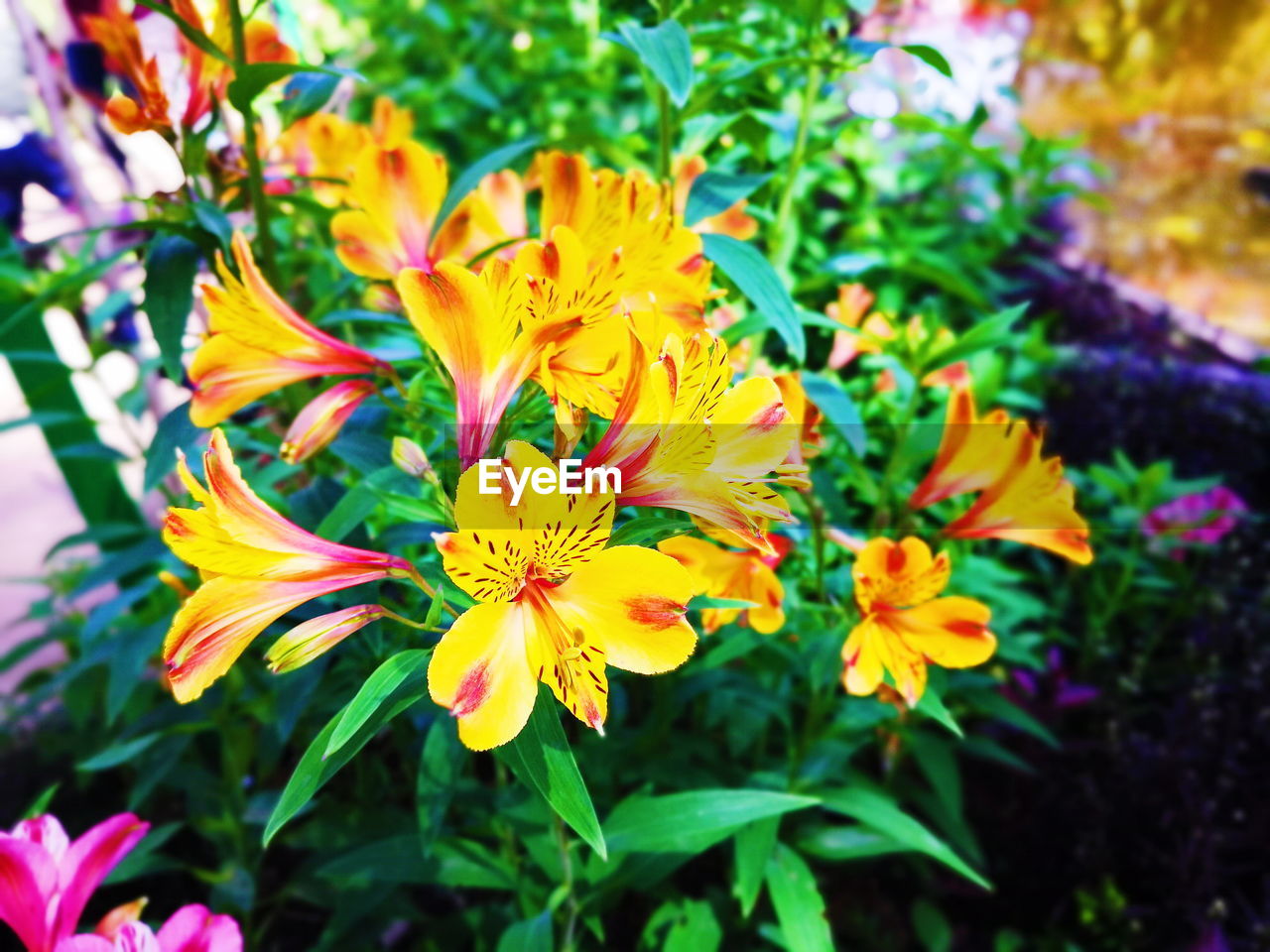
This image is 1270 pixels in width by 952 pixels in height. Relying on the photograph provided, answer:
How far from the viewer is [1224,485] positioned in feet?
5.35

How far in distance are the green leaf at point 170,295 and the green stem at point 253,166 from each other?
0.06 metres

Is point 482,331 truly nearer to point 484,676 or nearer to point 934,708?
point 484,676

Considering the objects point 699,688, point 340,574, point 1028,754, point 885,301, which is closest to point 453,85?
point 885,301

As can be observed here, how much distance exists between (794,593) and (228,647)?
0.51 meters

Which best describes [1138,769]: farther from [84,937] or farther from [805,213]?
[84,937]

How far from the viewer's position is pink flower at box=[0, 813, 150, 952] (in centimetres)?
52

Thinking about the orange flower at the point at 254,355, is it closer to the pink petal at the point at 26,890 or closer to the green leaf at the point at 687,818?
the pink petal at the point at 26,890

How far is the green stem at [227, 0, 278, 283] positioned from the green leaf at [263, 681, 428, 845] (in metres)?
0.46

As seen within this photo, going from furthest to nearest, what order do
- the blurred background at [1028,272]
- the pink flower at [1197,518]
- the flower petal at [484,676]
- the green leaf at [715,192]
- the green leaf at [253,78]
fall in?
the pink flower at [1197,518] < the blurred background at [1028,272] < the green leaf at [715,192] < the green leaf at [253,78] < the flower petal at [484,676]

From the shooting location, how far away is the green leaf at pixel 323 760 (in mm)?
421

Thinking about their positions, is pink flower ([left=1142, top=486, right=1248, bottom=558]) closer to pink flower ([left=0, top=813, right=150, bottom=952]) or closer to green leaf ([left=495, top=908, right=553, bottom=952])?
green leaf ([left=495, top=908, right=553, bottom=952])

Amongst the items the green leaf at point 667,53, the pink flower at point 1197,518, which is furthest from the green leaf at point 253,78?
the pink flower at point 1197,518

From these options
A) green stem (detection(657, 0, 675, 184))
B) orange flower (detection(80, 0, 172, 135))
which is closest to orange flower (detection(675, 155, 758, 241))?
green stem (detection(657, 0, 675, 184))

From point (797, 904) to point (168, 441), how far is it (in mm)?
737
